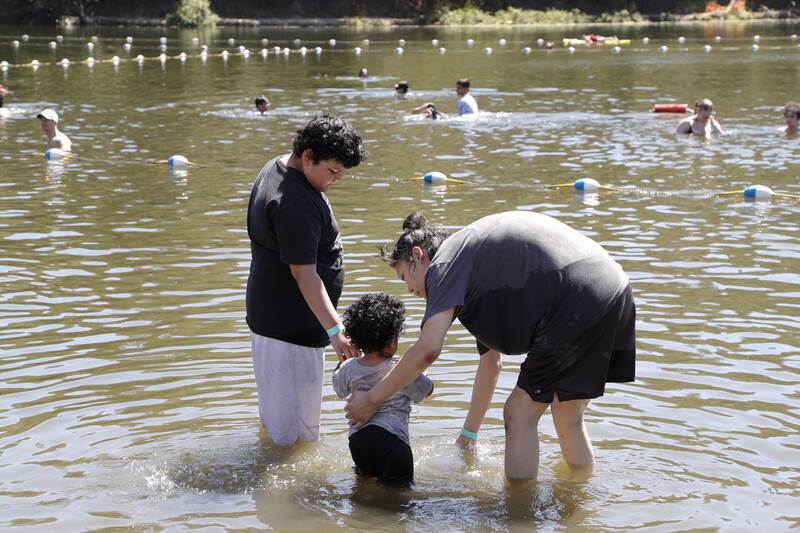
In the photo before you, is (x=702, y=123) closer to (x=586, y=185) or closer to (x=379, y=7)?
(x=586, y=185)

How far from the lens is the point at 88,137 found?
20500 mm

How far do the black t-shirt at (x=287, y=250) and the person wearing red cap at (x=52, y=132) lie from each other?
13.4 m

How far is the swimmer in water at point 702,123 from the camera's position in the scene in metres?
19.6

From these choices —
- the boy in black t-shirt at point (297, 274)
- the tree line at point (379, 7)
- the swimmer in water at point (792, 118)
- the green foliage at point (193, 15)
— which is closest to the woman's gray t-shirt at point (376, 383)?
the boy in black t-shirt at point (297, 274)

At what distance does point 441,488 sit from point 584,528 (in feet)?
2.98

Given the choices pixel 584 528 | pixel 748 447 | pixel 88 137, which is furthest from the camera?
pixel 88 137

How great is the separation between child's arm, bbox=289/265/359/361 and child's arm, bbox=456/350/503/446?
86cm

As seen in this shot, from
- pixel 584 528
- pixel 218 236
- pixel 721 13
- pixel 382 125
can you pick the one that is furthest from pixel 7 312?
pixel 721 13

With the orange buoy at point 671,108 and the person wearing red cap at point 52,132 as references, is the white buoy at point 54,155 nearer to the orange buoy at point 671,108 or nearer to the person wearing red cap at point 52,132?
the person wearing red cap at point 52,132

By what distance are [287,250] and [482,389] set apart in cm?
148

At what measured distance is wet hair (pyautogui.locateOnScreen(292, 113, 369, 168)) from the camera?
5465mm

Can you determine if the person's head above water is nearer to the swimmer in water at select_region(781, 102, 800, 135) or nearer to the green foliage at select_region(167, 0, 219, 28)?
the swimmer in water at select_region(781, 102, 800, 135)

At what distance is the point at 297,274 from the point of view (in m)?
5.64

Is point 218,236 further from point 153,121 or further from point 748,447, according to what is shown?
point 153,121
